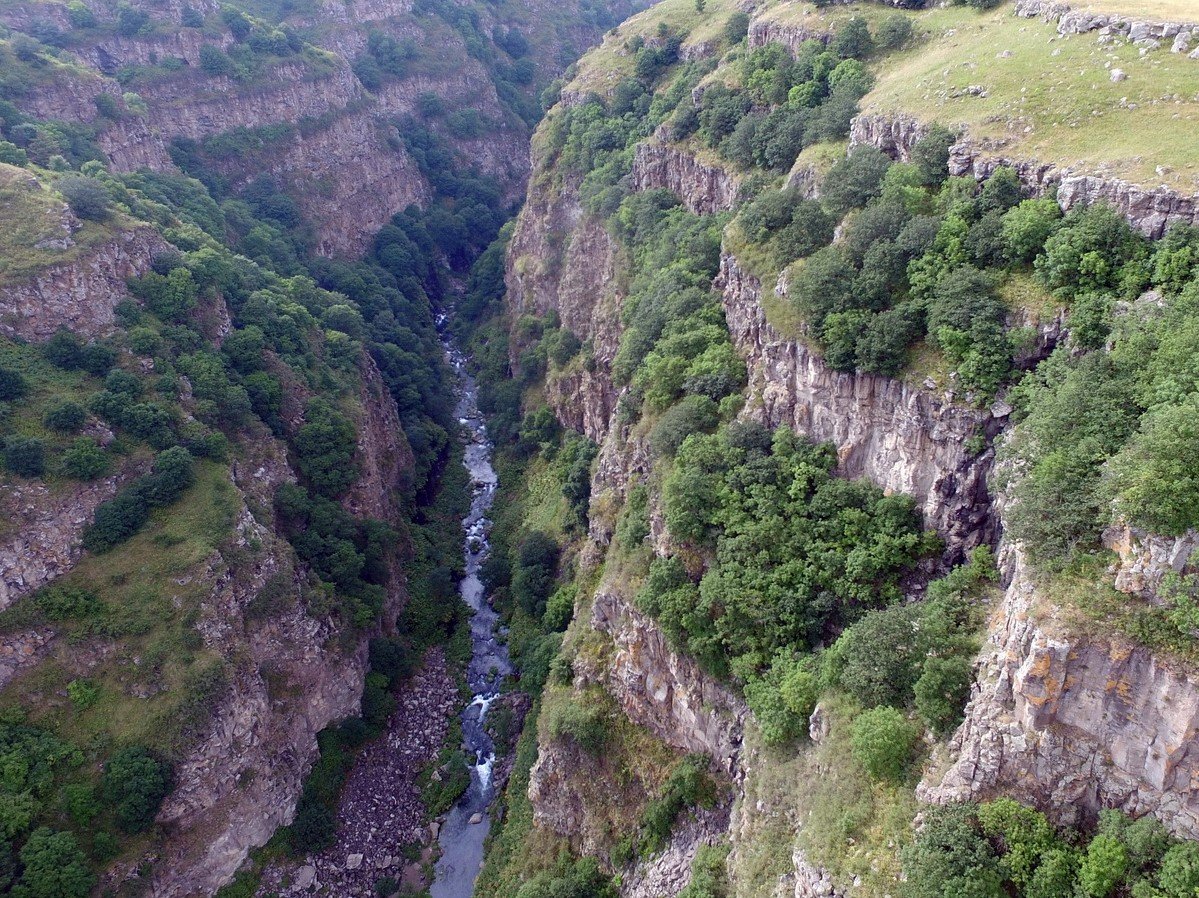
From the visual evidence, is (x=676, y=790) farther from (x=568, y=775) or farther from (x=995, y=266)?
(x=995, y=266)

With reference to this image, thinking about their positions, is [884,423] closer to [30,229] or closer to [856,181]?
[856,181]

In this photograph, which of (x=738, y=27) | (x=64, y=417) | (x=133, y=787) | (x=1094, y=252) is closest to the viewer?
(x=1094, y=252)

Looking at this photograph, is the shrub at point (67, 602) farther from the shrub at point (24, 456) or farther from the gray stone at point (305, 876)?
the gray stone at point (305, 876)

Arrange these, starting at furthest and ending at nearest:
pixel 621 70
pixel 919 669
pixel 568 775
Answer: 1. pixel 621 70
2. pixel 568 775
3. pixel 919 669

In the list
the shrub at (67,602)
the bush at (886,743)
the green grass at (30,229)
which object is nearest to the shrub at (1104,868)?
the bush at (886,743)

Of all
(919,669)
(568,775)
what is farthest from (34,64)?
(919,669)

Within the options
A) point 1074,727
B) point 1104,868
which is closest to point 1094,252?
point 1074,727
